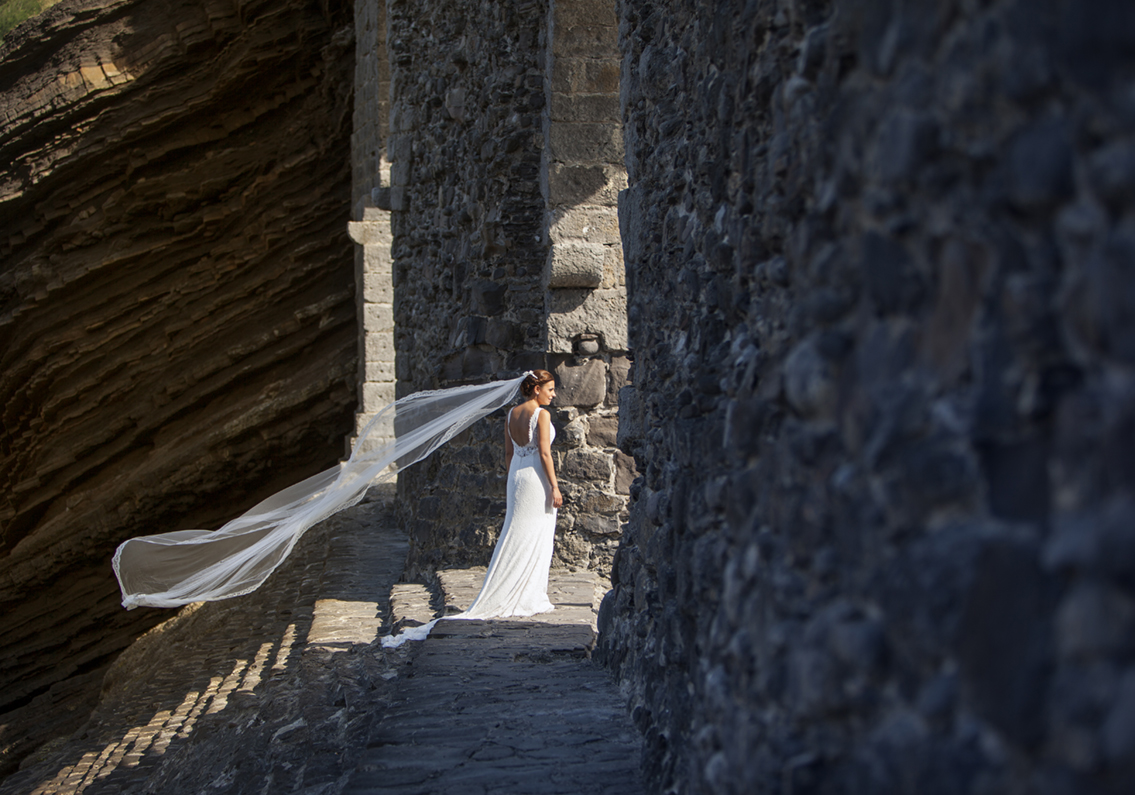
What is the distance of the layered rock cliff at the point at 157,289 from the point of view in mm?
14234

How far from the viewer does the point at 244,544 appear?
520cm

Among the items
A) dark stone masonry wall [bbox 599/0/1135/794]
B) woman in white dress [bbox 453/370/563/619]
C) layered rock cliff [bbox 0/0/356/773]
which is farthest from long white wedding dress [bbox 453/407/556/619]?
layered rock cliff [bbox 0/0/356/773]

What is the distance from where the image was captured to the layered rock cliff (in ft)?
46.7

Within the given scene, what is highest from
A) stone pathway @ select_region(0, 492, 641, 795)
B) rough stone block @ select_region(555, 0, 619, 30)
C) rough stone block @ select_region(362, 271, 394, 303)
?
rough stone block @ select_region(555, 0, 619, 30)

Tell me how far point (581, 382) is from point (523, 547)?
4.08 feet

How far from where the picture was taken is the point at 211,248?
15.3 m

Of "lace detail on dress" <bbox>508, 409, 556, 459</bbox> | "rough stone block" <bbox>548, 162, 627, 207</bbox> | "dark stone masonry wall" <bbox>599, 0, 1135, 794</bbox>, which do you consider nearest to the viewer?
"dark stone masonry wall" <bbox>599, 0, 1135, 794</bbox>

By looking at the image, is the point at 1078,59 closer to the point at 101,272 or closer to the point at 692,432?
the point at 692,432

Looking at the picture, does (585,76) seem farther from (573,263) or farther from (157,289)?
(157,289)

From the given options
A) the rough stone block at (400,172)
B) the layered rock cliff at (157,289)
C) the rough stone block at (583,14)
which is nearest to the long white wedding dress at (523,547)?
the rough stone block at (583,14)

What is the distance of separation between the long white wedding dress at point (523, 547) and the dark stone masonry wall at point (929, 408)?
3.22 m

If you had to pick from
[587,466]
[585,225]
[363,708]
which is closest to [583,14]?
[585,225]

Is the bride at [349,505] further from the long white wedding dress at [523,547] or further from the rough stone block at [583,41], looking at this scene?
the rough stone block at [583,41]

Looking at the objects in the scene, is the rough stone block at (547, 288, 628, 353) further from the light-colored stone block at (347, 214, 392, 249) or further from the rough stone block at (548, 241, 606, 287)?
the light-colored stone block at (347, 214, 392, 249)
